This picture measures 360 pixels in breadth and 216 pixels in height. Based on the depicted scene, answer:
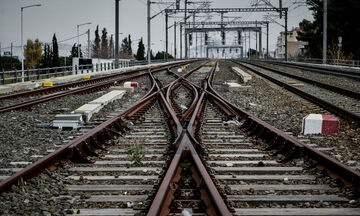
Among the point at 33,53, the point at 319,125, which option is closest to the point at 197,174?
the point at 319,125

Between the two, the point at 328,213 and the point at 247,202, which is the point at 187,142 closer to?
the point at 247,202

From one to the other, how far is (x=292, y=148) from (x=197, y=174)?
71.7 inches

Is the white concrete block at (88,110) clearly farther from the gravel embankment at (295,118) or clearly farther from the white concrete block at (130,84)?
the white concrete block at (130,84)

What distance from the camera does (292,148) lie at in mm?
6074

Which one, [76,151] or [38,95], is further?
[38,95]

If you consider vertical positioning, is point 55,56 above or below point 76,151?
above

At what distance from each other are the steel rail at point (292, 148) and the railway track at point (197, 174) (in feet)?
0.04

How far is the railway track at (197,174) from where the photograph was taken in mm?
4098

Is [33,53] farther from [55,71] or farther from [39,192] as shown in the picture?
[39,192]

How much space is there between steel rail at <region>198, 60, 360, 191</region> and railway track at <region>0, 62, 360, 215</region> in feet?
0.04

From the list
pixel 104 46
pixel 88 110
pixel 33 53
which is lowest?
pixel 88 110

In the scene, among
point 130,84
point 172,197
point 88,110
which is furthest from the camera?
point 130,84

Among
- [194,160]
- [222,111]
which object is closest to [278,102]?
[222,111]

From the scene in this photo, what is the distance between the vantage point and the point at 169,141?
7180 millimetres
